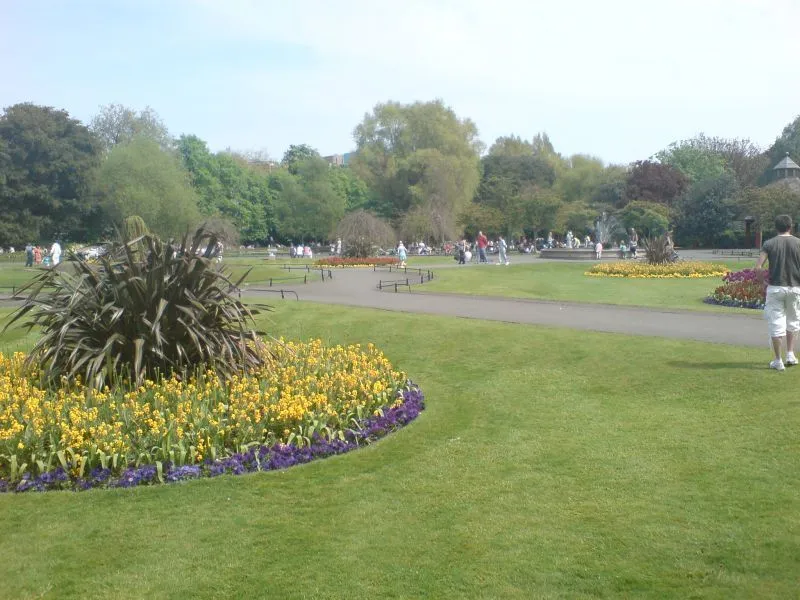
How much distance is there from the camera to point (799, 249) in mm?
8867

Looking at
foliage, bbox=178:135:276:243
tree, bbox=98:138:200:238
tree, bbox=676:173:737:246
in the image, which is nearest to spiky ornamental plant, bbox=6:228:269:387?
tree, bbox=98:138:200:238

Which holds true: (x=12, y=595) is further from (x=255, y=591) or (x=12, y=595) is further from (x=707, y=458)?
(x=707, y=458)

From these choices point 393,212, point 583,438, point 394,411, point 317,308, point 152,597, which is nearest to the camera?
point 152,597

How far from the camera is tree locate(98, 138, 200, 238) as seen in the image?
5978 centimetres

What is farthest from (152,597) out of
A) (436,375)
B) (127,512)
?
(436,375)

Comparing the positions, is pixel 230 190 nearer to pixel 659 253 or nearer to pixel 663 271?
pixel 659 253

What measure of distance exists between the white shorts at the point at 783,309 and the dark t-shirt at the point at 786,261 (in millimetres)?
84

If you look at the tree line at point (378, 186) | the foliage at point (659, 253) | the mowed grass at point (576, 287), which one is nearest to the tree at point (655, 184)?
the tree line at point (378, 186)

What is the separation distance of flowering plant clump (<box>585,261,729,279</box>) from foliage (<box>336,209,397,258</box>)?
51.6ft

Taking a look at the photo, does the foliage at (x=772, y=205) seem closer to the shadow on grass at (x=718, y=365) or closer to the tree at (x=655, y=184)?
the tree at (x=655, y=184)

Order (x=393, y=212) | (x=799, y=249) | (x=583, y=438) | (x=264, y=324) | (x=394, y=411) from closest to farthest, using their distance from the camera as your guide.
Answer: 1. (x=583, y=438)
2. (x=394, y=411)
3. (x=799, y=249)
4. (x=264, y=324)
5. (x=393, y=212)

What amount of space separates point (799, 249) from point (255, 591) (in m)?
7.33

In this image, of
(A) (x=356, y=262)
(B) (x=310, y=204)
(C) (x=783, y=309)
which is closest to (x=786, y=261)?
(C) (x=783, y=309)

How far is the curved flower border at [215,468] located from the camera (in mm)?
6129
